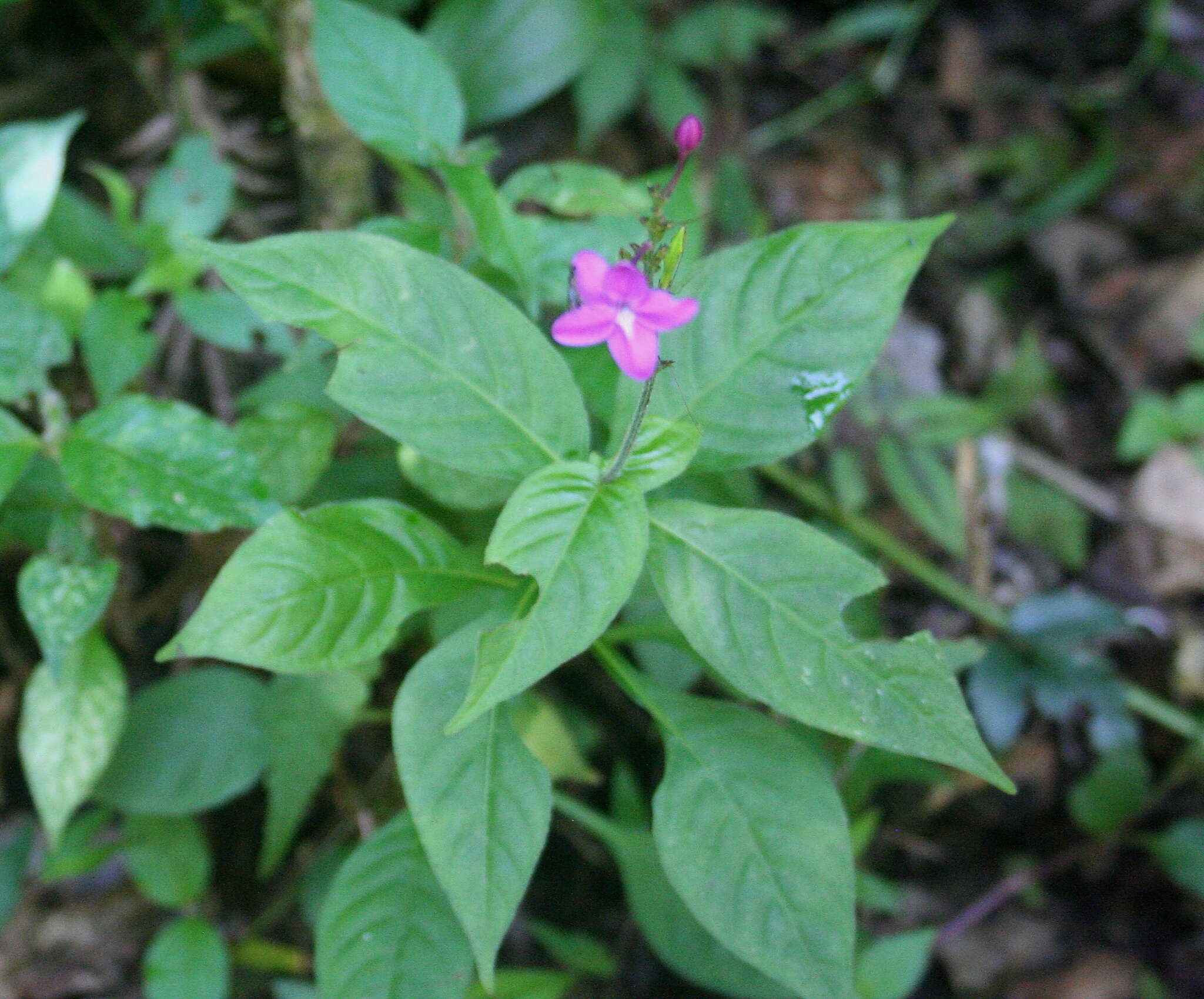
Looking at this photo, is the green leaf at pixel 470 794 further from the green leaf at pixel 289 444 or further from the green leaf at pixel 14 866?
the green leaf at pixel 14 866

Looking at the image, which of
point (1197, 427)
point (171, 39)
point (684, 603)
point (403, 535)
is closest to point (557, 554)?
point (684, 603)

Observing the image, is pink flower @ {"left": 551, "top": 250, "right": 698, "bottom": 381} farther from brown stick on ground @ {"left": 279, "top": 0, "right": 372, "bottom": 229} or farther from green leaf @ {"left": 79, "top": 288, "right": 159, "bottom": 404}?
brown stick on ground @ {"left": 279, "top": 0, "right": 372, "bottom": 229}

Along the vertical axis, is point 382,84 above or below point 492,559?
above

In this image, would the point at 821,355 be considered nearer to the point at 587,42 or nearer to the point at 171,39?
the point at 587,42

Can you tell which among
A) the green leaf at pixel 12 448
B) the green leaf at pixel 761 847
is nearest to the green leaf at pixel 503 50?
the green leaf at pixel 12 448

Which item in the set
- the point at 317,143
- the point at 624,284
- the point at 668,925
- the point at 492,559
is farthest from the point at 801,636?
the point at 317,143

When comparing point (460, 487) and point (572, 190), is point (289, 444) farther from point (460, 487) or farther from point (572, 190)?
point (572, 190)
